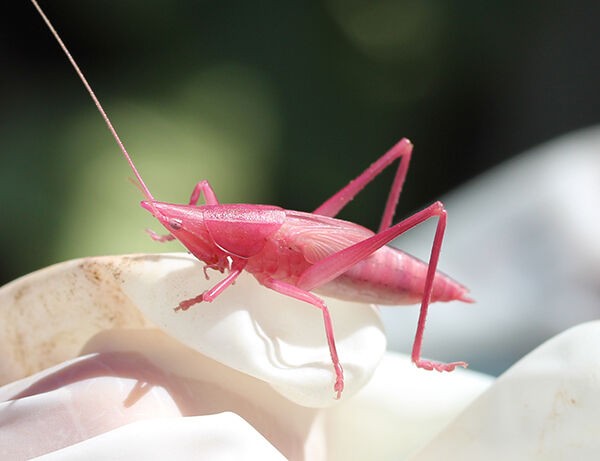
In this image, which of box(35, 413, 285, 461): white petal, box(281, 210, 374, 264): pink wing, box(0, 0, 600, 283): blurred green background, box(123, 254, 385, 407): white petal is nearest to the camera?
box(35, 413, 285, 461): white petal

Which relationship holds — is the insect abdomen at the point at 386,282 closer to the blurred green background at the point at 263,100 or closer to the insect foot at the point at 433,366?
the insect foot at the point at 433,366

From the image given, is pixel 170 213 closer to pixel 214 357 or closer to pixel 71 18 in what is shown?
pixel 214 357

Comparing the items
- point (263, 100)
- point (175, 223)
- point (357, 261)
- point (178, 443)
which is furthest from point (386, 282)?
point (263, 100)

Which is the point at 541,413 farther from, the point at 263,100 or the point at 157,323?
the point at 263,100

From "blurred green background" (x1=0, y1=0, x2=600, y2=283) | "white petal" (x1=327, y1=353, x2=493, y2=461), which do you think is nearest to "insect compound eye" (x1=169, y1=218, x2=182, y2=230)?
"white petal" (x1=327, y1=353, x2=493, y2=461)

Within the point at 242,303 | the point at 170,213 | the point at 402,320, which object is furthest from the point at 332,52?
the point at 242,303

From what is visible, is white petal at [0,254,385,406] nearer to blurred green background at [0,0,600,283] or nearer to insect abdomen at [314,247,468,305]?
insect abdomen at [314,247,468,305]

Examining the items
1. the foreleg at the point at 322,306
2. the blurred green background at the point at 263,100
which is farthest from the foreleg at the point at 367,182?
the blurred green background at the point at 263,100
